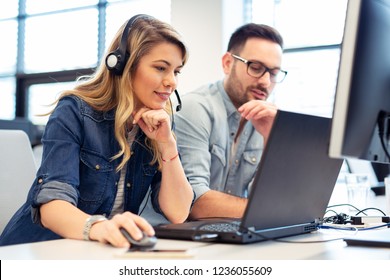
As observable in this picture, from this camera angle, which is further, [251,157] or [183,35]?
[183,35]

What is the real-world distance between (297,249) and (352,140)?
22 cm

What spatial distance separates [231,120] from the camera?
2012mm

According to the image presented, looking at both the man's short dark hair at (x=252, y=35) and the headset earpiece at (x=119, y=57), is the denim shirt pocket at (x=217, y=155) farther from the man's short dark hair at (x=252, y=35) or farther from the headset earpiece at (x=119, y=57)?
Answer: the headset earpiece at (x=119, y=57)

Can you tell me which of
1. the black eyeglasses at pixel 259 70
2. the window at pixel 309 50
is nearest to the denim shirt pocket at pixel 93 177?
the black eyeglasses at pixel 259 70

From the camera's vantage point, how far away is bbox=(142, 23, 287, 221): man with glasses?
1.83 meters

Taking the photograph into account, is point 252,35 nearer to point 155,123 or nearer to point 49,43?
point 155,123

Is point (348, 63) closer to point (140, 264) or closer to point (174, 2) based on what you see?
point (140, 264)

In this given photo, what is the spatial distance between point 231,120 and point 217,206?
50 centimetres

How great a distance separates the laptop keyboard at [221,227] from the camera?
102 cm

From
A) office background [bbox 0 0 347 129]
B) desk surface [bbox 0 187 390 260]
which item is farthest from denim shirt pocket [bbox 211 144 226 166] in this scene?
office background [bbox 0 0 347 129]

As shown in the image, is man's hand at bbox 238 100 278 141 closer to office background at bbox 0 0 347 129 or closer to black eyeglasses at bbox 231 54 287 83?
black eyeglasses at bbox 231 54 287 83

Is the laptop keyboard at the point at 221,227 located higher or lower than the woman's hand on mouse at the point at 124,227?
lower

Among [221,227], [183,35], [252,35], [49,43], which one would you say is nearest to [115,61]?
[221,227]

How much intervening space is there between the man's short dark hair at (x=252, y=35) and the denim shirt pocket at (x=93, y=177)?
3.00 ft
